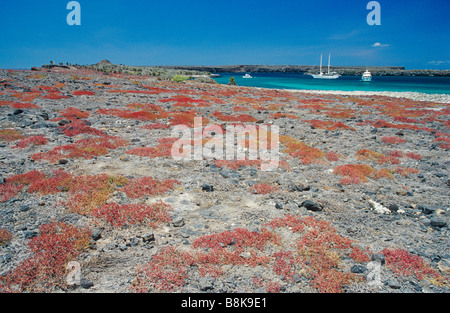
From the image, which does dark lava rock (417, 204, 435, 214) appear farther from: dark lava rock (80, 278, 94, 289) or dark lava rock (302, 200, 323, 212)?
dark lava rock (80, 278, 94, 289)

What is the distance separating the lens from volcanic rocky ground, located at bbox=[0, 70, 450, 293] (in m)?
5.95

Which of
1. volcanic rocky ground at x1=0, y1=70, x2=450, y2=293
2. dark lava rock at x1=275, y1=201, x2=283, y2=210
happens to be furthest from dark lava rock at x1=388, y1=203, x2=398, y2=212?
dark lava rock at x1=275, y1=201, x2=283, y2=210

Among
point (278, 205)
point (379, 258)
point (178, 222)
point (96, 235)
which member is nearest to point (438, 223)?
point (379, 258)

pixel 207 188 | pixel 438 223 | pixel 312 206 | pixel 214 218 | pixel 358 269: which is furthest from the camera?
pixel 207 188

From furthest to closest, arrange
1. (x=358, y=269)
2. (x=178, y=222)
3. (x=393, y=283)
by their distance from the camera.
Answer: (x=178, y=222) < (x=358, y=269) < (x=393, y=283)

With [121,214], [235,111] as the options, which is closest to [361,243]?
[121,214]

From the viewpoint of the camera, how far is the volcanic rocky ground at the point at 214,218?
595cm

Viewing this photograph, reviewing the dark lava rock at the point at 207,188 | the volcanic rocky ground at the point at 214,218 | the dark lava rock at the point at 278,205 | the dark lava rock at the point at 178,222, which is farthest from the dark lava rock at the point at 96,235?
the dark lava rock at the point at 278,205

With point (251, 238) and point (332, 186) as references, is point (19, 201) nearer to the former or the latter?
point (251, 238)

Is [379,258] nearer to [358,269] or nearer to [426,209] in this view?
[358,269]

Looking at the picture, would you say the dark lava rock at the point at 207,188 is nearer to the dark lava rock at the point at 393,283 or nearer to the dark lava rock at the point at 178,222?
the dark lava rock at the point at 178,222

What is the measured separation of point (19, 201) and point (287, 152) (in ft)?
43.7

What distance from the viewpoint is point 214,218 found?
28.2 ft
